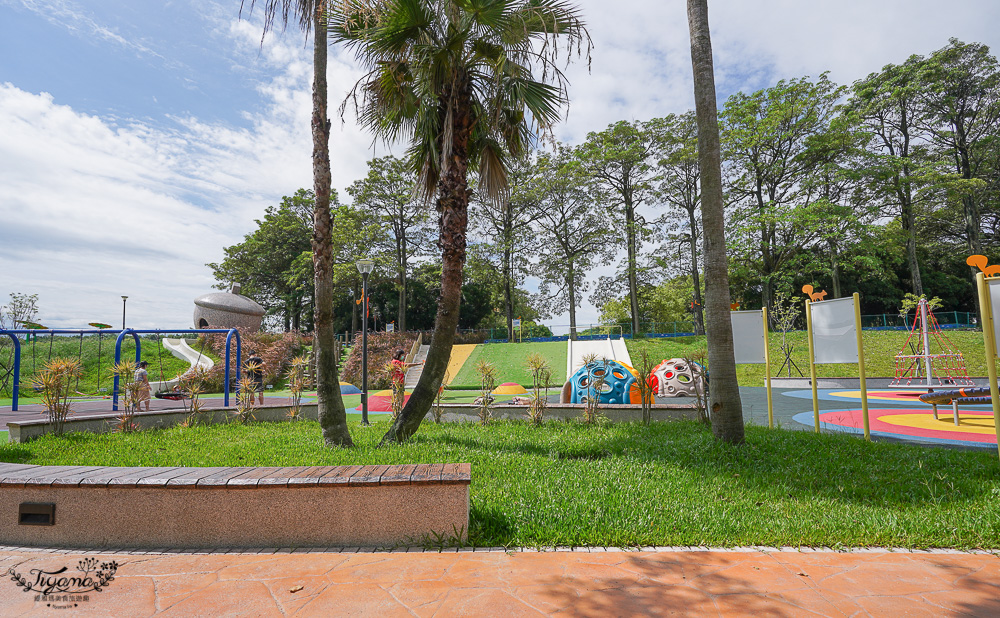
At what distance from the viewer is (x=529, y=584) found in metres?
3.00

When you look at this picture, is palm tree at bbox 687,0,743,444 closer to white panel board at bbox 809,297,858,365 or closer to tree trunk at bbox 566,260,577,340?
white panel board at bbox 809,297,858,365

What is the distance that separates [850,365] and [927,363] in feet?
Answer: 26.6

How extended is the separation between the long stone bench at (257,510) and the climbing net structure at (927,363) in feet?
50.7

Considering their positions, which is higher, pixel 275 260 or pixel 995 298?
pixel 275 260

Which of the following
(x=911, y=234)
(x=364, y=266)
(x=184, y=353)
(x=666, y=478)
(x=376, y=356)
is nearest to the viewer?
(x=666, y=478)

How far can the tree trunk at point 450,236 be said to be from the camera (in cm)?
750

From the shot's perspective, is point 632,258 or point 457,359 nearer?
point 457,359

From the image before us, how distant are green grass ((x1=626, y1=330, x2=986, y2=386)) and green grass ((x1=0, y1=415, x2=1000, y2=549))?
46.9 feet

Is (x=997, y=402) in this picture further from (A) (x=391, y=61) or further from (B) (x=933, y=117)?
(B) (x=933, y=117)

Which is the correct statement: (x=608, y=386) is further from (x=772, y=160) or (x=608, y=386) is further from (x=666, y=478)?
(x=772, y=160)

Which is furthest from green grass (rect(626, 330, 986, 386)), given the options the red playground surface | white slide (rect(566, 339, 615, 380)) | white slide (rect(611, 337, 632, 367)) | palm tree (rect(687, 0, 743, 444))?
palm tree (rect(687, 0, 743, 444))

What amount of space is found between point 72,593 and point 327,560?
1501mm

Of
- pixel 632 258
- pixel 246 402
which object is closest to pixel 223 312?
pixel 246 402

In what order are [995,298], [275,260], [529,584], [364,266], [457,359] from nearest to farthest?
[529,584]
[995,298]
[364,266]
[457,359]
[275,260]
